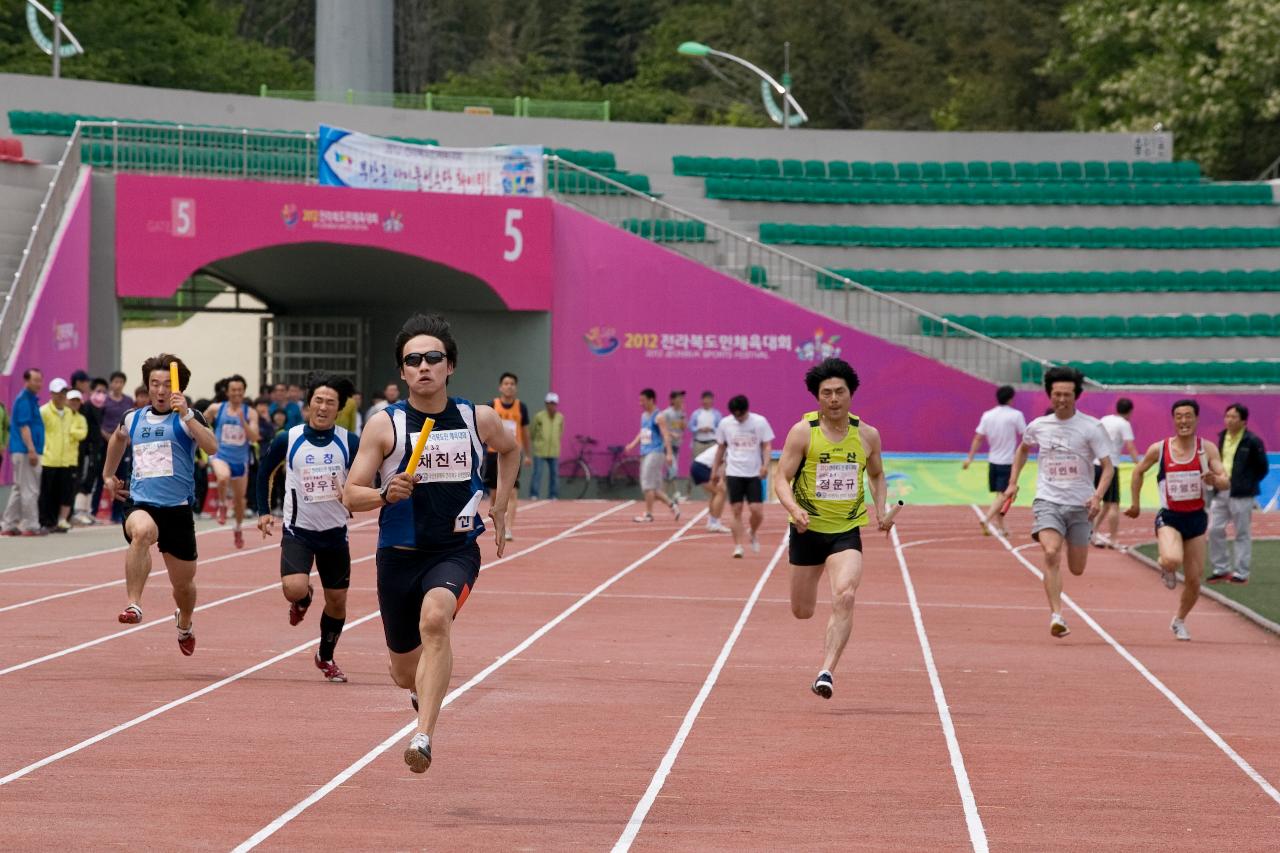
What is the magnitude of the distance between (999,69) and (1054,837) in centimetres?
6252

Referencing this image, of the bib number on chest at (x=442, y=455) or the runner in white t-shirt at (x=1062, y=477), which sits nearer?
the bib number on chest at (x=442, y=455)

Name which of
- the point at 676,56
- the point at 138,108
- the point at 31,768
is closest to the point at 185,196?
the point at 138,108

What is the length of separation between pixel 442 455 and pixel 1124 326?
102 ft

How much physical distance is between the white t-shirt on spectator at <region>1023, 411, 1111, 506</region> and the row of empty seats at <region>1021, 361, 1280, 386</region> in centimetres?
2145

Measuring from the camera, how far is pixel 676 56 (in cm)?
7819

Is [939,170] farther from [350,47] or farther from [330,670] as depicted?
[330,670]

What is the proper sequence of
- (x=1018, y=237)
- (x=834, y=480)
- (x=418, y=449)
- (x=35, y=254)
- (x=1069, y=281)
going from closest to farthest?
1. (x=418, y=449)
2. (x=834, y=480)
3. (x=35, y=254)
4. (x=1069, y=281)
5. (x=1018, y=237)

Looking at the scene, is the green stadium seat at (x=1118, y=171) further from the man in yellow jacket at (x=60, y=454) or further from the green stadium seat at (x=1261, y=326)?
the man in yellow jacket at (x=60, y=454)

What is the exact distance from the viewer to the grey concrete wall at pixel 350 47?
43.2m

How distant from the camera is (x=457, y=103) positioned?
43.3 m

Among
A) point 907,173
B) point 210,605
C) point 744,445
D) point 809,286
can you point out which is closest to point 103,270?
point 809,286

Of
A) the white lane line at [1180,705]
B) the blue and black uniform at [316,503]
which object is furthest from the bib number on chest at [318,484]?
the white lane line at [1180,705]

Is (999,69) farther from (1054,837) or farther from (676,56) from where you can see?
(1054,837)

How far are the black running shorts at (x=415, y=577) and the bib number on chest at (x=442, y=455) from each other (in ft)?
1.08
